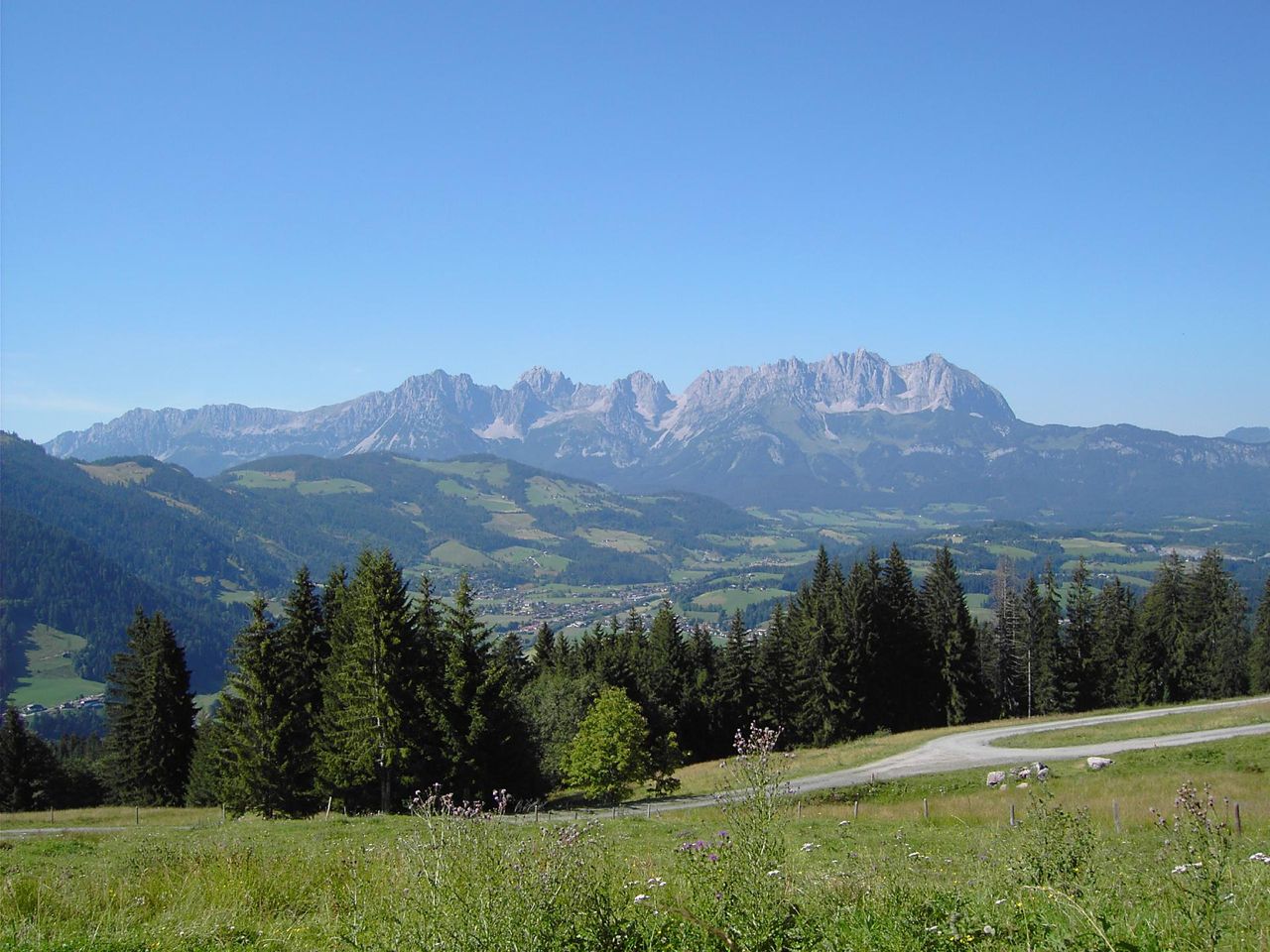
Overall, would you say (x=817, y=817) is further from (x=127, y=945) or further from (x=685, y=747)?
(x=685, y=747)

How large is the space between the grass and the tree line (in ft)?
56.5

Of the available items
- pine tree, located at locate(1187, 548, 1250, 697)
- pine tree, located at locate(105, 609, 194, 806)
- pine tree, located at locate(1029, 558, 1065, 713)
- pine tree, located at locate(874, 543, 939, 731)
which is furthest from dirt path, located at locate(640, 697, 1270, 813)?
pine tree, located at locate(1187, 548, 1250, 697)

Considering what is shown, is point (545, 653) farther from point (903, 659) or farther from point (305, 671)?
point (305, 671)

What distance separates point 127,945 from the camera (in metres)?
6.71

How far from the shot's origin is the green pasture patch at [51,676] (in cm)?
15838

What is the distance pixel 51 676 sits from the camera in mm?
175500

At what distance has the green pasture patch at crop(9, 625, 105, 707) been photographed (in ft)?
520

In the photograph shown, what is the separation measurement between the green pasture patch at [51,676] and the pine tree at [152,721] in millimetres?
130830

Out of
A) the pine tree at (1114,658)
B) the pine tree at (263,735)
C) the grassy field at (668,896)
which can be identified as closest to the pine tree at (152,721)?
the pine tree at (263,735)

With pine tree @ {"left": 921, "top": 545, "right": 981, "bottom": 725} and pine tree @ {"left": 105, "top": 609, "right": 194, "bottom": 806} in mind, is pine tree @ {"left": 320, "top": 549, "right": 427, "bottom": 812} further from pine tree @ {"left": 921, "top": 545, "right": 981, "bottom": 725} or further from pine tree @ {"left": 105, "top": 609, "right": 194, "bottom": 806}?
pine tree @ {"left": 921, "top": 545, "right": 981, "bottom": 725}

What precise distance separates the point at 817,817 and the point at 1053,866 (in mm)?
19296

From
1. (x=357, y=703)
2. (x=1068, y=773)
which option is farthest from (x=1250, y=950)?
(x=357, y=703)

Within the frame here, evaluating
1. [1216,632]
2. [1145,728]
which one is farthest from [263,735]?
[1216,632]

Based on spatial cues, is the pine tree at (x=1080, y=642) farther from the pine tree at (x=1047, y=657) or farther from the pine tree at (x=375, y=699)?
the pine tree at (x=375, y=699)
